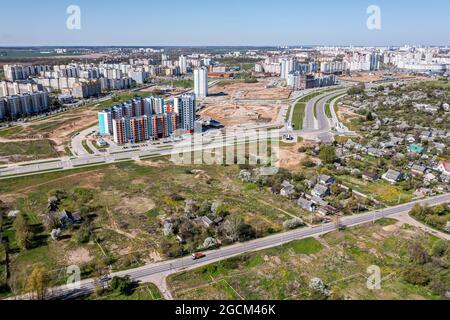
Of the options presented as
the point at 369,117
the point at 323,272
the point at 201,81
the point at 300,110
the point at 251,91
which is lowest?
the point at 323,272

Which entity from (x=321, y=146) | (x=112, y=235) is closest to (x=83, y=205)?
(x=112, y=235)

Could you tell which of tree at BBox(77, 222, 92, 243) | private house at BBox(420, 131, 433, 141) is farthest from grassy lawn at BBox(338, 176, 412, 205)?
tree at BBox(77, 222, 92, 243)

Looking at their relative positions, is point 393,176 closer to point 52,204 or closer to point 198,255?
point 198,255

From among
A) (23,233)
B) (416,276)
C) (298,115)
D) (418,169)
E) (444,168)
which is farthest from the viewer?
(298,115)

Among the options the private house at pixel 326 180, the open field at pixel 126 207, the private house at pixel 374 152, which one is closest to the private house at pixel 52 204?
the open field at pixel 126 207

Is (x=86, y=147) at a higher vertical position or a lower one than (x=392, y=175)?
higher

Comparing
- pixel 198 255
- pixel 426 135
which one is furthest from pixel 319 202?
pixel 426 135
